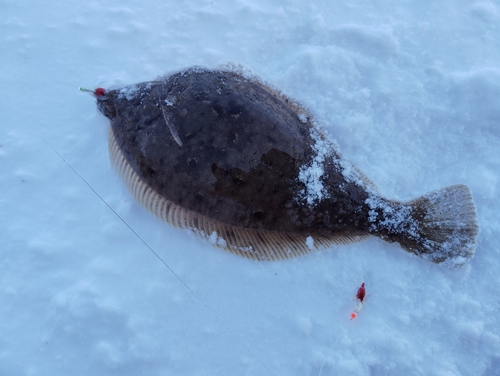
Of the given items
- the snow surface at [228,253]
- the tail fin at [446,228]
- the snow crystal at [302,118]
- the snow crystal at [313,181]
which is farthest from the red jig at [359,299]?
the snow crystal at [302,118]

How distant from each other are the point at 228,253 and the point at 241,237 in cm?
17

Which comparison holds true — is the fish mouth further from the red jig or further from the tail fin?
the tail fin

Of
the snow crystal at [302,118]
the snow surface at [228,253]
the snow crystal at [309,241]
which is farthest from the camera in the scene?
the snow crystal at [302,118]

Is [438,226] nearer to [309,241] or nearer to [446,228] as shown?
[446,228]

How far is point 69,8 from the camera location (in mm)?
3576

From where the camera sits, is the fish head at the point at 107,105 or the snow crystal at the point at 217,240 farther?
the fish head at the point at 107,105

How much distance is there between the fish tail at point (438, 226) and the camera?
2693mm

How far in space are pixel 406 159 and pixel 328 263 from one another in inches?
44.9

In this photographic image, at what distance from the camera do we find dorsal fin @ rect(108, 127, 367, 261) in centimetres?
284

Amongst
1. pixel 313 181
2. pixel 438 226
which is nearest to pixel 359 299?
pixel 438 226

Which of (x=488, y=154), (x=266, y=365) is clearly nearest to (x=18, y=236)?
(x=266, y=365)

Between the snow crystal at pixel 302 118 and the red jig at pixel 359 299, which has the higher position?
the snow crystal at pixel 302 118

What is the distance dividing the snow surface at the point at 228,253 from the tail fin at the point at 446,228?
111 mm

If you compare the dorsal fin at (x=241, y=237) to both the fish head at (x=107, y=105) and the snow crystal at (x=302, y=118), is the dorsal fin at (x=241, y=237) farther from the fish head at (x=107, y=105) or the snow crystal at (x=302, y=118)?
the snow crystal at (x=302, y=118)
